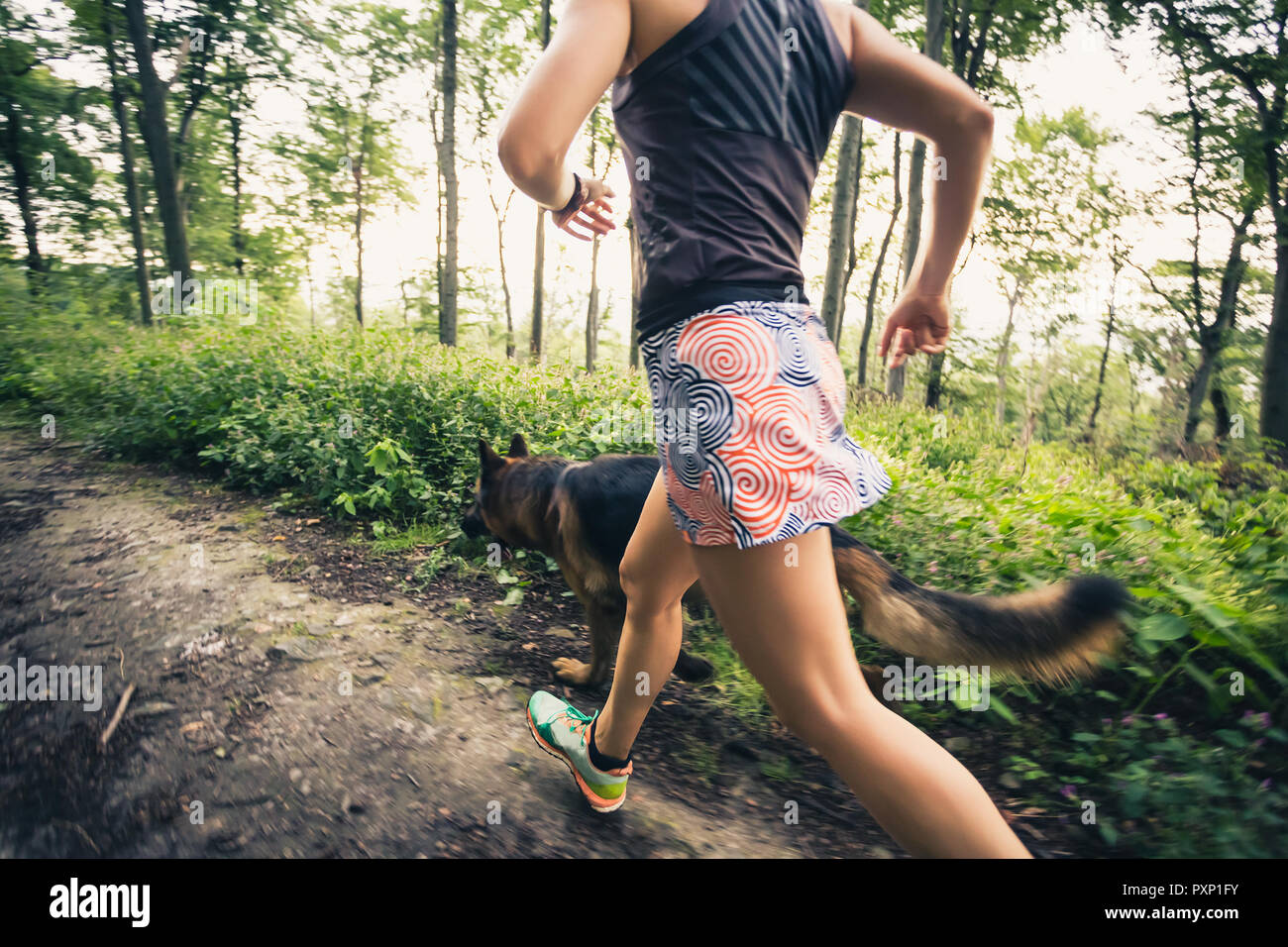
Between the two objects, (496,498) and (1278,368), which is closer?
(496,498)

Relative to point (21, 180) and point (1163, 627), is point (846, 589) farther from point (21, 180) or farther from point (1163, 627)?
point (21, 180)

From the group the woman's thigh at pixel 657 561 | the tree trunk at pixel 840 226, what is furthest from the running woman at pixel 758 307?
the tree trunk at pixel 840 226

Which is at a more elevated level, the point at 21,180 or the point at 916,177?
the point at 916,177

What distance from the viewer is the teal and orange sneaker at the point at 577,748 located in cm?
202

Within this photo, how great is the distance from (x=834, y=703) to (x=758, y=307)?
75 cm

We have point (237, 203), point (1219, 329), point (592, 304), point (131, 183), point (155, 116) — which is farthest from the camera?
point (592, 304)

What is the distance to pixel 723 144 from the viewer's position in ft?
3.94

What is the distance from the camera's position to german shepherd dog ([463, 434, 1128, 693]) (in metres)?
1.65

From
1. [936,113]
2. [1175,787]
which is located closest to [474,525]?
[936,113]

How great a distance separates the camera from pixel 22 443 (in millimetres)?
6055

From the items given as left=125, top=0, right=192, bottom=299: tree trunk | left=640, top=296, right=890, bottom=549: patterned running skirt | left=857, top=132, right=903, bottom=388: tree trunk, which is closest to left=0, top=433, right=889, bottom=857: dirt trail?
left=640, top=296, right=890, bottom=549: patterned running skirt

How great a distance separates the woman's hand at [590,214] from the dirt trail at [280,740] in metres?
1.75

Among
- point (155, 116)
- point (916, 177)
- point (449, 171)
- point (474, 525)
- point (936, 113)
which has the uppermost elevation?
point (155, 116)
